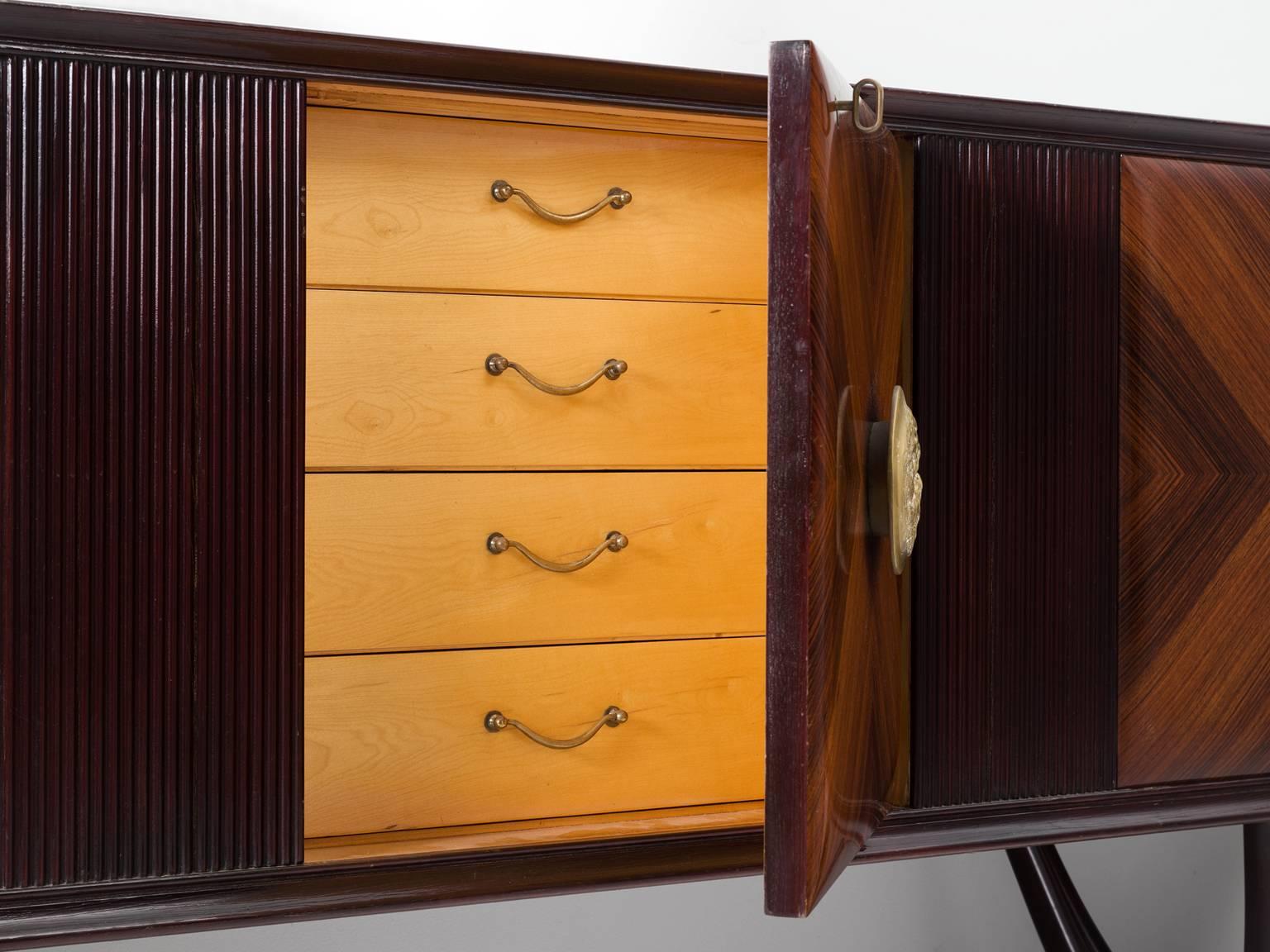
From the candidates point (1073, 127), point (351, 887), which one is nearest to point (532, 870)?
point (351, 887)

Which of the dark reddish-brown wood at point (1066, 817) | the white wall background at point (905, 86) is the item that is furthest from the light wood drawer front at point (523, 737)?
the white wall background at point (905, 86)

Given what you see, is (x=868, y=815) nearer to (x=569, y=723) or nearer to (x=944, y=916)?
(x=569, y=723)

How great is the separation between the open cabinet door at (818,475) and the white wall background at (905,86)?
2.36 feet

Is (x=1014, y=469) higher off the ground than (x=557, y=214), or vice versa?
(x=557, y=214)

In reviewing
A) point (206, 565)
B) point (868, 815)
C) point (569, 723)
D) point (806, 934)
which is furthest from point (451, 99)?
point (806, 934)

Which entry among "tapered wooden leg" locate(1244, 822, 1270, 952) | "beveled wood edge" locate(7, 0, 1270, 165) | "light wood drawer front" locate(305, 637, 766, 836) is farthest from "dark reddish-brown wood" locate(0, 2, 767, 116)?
"tapered wooden leg" locate(1244, 822, 1270, 952)

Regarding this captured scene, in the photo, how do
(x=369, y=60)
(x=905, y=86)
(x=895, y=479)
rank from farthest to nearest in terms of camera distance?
1. (x=905, y=86)
2. (x=369, y=60)
3. (x=895, y=479)

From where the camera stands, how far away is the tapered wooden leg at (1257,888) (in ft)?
3.73

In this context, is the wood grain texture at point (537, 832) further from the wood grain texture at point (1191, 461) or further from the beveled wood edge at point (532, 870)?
the wood grain texture at point (1191, 461)

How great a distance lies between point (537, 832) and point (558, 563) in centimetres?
22

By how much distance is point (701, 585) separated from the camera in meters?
0.96

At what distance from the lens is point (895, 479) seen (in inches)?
26.6

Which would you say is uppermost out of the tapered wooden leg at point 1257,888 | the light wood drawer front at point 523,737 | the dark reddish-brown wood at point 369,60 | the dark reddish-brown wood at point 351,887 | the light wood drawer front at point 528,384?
the dark reddish-brown wood at point 369,60

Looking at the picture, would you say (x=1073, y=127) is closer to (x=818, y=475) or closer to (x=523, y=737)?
(x=818, y=475)
